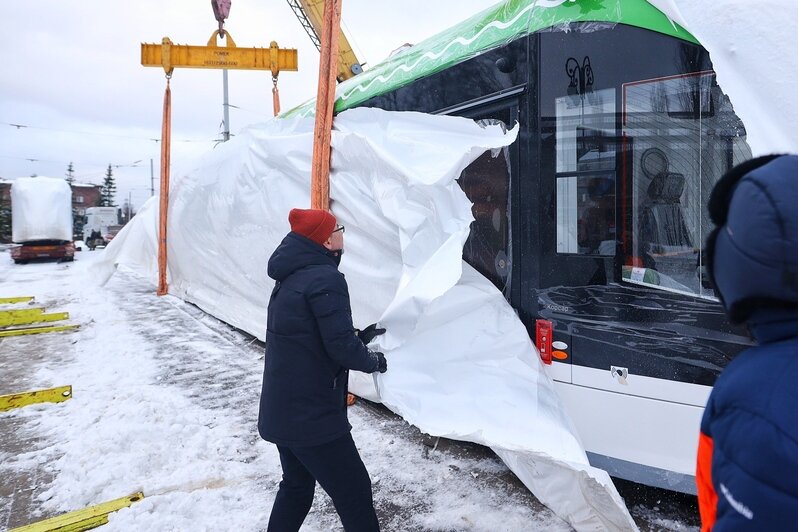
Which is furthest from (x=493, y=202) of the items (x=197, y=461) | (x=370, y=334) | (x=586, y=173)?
(x=197, y=461)

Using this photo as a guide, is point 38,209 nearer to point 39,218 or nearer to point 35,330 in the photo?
point 39,218

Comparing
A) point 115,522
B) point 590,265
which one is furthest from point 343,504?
point 590,265

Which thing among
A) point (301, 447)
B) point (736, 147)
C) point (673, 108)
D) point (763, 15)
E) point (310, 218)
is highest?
point (763, 15)

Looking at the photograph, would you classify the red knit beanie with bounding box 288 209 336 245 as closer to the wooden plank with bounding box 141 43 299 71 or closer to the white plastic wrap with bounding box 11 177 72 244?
the wooden plank with bounding box 141 43 299 71

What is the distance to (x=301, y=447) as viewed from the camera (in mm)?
2264

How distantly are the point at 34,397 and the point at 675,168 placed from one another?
5414 mm

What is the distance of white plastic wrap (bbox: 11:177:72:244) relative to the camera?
2167cm

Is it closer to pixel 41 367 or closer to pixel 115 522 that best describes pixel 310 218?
pixel 115 522

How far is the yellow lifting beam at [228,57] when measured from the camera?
10.4m

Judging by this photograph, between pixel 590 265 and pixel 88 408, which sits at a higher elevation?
pixel 590 265

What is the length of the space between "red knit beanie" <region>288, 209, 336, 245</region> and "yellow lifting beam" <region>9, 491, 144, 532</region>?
204 centimetres

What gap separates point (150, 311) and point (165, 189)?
2.24 m

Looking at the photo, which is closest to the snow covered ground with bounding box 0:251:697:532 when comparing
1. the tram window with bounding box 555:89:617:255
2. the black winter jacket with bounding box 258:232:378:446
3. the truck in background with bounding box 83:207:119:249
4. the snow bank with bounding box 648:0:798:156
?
the black winter jacket with bounding box 258:232:378:446

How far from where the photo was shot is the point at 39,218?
22078 mm
